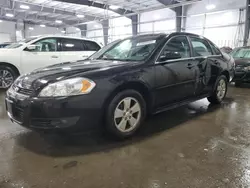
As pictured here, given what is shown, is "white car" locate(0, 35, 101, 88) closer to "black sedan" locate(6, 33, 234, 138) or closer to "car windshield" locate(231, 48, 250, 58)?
"black sedan" locate(6, 33, 234, 138)

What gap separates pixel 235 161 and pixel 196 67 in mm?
1701

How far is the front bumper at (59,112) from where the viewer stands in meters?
2.13

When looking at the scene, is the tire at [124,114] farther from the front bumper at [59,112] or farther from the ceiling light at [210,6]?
the ceiling light at [210,6]

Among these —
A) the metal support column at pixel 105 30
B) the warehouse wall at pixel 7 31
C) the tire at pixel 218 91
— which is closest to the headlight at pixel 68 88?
the tire at pixel 218 91

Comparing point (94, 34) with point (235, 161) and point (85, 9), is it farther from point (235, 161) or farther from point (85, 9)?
point (235, 161)

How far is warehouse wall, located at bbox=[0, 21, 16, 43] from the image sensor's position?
20200 mm

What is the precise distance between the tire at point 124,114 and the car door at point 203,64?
1.34m

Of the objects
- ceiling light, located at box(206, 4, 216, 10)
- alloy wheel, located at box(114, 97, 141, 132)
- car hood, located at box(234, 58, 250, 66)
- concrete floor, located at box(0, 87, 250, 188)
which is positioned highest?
ceiling light, located at box(206, 4, 216, 10)

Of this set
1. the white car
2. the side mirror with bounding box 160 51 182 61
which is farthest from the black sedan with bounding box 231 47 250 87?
the white car

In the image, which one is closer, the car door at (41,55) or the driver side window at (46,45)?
the car door at (41,55)

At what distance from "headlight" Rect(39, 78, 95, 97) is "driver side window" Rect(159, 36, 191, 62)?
45.4 inches

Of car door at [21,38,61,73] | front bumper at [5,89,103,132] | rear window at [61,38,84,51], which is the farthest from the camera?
rear window at [61,38,84,51]

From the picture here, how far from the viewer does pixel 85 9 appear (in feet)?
46.6

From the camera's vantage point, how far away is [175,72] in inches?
121
